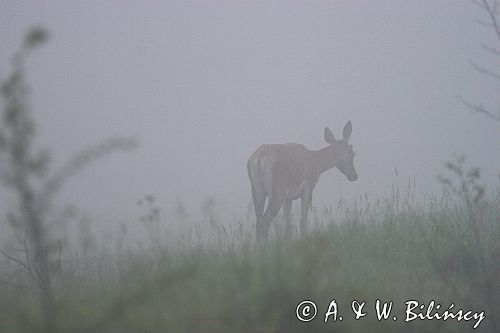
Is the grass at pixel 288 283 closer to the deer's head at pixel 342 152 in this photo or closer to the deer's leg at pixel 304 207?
the deer's leg at pixel 304 207

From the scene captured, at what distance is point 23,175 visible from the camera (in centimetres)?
375

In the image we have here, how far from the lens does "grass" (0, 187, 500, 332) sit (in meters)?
3.46

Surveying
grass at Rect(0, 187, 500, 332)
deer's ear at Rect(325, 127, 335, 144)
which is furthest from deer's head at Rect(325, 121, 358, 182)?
grass at Rect(0, 187, 500, 332)

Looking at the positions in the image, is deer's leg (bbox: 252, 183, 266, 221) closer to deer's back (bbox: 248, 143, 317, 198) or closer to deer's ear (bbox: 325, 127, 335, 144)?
deer's back (bbox: 248, 143, 317, 198)

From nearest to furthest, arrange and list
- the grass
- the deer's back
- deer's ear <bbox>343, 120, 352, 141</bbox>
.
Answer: the grass < the deer's back < deer's ear <bbox>343, 120, 352, 141</bbox>

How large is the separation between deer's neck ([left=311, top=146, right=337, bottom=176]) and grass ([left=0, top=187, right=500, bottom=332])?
17.3 ft

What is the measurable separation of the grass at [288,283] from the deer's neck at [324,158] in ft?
17.3

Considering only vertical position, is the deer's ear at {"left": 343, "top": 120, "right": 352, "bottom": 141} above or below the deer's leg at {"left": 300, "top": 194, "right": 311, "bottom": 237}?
above

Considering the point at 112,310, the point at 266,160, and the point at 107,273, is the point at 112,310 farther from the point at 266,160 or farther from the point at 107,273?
the point at 266,160

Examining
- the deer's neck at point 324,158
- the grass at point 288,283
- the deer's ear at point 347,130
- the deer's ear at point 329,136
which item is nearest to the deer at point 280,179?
the deer's neck at point 324,158

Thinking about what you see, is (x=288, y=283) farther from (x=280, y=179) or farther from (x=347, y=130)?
(x=347, y=130)

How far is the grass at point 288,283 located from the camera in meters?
3.46

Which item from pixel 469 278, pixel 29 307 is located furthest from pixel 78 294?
pixel 469 278

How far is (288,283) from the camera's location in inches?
151
